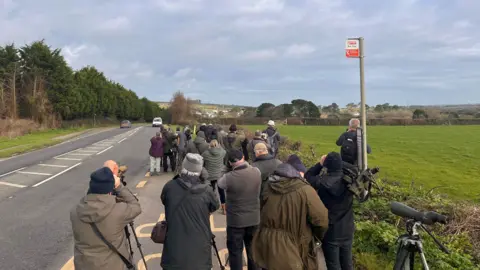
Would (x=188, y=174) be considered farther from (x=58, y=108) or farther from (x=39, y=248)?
(x=58, y=108)

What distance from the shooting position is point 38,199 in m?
10.3

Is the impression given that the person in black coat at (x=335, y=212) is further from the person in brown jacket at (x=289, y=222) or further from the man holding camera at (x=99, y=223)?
the man holding camera at (x=99, y=223)

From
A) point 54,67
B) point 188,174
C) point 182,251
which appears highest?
point 54,67

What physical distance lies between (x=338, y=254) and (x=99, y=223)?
2928 mm

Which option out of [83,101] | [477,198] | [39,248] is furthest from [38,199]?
[83,101]

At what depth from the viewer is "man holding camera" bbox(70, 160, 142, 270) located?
12.1ft

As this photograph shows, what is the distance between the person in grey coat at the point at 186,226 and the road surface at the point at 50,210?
1.90 m

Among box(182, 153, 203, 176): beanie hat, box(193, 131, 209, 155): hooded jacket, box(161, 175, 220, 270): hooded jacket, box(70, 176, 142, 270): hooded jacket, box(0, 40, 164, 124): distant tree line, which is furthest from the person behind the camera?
box(0, 40, 164, 124): distant tree line

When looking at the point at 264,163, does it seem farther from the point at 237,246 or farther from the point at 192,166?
the point at 192,166

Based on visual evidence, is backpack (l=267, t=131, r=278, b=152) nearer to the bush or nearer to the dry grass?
the bush

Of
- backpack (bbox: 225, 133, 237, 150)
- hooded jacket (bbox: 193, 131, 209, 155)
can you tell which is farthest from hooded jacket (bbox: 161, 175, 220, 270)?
backpack (bbox: 225, 133, 237, 150)

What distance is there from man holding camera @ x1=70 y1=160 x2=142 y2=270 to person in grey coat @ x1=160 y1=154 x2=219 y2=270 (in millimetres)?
475

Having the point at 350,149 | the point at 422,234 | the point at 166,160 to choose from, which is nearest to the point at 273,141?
the point at 166,160

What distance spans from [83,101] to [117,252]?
59295mm
